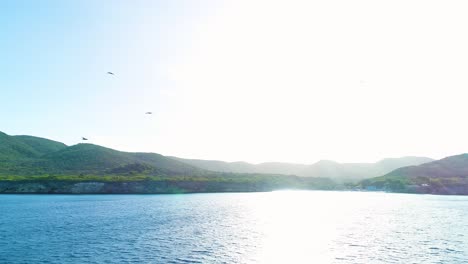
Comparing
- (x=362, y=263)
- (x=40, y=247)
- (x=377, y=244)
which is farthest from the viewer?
(x=377, y=244)

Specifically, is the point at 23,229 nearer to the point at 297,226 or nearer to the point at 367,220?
the point at 297,226

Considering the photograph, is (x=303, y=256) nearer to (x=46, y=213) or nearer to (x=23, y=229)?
(x=23, y=229)

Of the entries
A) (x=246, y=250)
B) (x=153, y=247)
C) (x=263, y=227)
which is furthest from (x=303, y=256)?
(x=263, y=227)

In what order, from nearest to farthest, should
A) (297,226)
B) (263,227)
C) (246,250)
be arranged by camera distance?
(246,250) < (263,227) < (297,226)

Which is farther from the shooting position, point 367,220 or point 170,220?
point 367,220

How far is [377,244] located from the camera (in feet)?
235

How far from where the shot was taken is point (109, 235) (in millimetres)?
73875

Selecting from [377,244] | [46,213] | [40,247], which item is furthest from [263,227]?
[46,213]

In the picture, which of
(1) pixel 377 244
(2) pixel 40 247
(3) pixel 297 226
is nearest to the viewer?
(2) pixel 40 247

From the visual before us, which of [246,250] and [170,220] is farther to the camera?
[170,220]

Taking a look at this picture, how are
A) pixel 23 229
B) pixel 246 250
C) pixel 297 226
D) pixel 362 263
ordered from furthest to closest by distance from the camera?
pixel 297 226 → pixel 23 229 → pixel 246 250 → pixel 362 263

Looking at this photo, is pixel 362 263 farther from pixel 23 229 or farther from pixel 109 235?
pixel 23 229

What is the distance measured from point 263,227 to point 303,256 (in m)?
33.9

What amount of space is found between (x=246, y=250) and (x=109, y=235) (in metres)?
29.5
